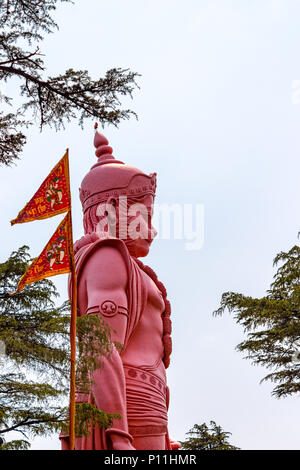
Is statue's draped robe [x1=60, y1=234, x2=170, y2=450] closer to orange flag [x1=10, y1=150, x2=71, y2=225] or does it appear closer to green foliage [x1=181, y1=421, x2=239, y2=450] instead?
orange flag [x1=10, y1=150, x2=71, y2=225]

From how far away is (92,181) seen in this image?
7562 mm

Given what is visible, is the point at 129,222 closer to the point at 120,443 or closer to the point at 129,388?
the point at 129,388

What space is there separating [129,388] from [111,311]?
0.84m

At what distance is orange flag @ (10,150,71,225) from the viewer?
4.90m

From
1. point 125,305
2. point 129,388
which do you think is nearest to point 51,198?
point 125,305

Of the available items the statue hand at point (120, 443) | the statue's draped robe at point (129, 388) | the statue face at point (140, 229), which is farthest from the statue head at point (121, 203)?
the statue hand at point (120, 443)

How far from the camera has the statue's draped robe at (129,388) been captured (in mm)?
5633

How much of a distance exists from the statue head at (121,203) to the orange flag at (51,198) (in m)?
2.14

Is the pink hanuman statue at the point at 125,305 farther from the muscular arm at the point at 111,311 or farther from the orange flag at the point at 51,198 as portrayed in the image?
the orange flag at the point at 51,198

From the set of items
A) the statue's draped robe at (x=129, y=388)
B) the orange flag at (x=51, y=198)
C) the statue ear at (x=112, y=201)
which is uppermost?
the statue ear at (x=112, y=201)
